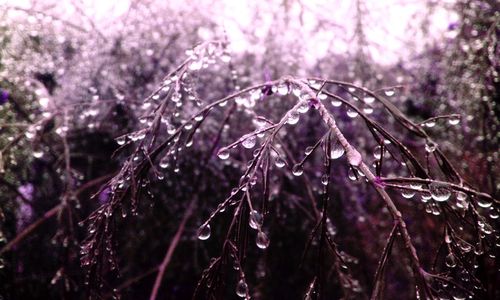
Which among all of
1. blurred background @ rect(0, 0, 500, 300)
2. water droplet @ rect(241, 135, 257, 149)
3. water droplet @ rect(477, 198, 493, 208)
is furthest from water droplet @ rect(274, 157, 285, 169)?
blurred background @ rect(0, 0, 500, 300)

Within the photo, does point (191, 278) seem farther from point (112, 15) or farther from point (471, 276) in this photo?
point (471, 276)

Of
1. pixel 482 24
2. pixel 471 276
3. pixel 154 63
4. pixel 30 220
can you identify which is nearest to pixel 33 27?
pixel 154 63

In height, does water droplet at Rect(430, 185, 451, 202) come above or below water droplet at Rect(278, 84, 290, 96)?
below

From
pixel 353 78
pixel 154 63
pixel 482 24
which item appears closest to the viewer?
pixel 482 24

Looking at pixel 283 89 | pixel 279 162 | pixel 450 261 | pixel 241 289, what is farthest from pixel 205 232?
pixel 450 261

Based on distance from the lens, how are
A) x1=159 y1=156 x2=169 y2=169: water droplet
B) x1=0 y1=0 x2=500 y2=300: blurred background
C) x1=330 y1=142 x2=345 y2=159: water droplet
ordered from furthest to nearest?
x1=0 y1=0 x2=500 y2=300: blurred background, x1=159 y1=156 x2=169 y2=169: water droplet, x1=330 y1=142 x2=345 y2=159: water droplet

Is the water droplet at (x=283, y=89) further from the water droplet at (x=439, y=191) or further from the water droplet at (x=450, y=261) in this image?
the water droplet at (x=450, y=261)

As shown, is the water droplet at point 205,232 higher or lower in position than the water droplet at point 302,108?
lower

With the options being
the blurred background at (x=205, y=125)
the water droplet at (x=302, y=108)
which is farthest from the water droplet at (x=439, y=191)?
the blurred background at (x=205, y=125)

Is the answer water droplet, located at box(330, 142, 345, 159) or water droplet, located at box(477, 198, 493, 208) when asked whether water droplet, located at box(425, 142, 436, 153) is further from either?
water droplet, located at box(330, 142, 345, 159)
